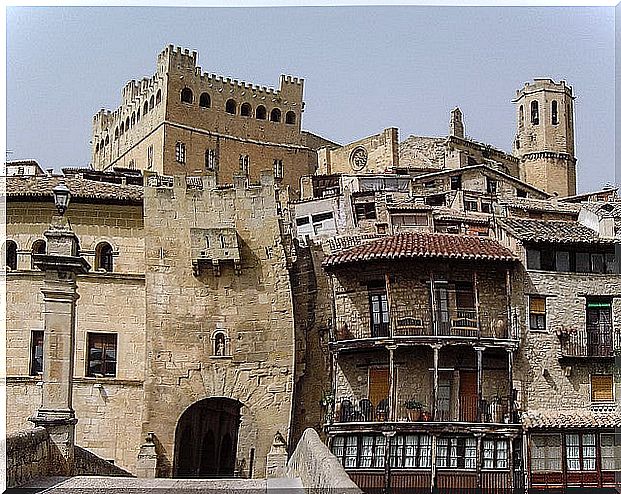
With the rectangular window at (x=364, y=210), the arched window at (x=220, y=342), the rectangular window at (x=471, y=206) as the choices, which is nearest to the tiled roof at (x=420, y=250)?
the arched window at (x=220, y=342)

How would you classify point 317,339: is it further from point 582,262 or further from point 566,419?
point 582,262

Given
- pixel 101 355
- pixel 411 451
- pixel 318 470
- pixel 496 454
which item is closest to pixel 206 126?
pixel 101 355

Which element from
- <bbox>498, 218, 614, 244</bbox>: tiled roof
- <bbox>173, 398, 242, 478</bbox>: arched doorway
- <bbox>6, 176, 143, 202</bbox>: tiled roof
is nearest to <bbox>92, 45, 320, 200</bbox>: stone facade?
<bbox>498, 218, 614, 244</bbox>: tiled roof

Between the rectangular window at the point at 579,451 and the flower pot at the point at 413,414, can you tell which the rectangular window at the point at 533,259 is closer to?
the rectangular window at the point at 579,451

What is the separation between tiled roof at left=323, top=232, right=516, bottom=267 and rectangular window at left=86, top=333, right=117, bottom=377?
4101 millimetres

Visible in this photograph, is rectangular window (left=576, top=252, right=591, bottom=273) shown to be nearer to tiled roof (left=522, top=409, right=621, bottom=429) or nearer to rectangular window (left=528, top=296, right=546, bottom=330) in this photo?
rectangular window (left=528, top=296, right=546, bottom=330)

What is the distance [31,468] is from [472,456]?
33.0 feet

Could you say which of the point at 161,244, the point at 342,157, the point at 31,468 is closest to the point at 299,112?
the point at 342,157

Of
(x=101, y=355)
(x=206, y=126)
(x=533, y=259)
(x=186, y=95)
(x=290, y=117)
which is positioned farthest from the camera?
(x=290, y=117)

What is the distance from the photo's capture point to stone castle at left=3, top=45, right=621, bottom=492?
55.4 feet

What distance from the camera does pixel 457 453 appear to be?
17.6 meters

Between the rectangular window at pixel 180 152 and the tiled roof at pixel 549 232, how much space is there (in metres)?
13.8

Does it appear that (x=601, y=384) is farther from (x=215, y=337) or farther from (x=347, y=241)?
(x=215, y=337)

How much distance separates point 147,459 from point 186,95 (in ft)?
58.2
